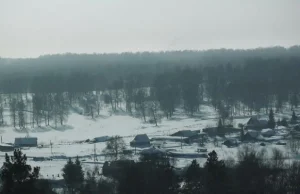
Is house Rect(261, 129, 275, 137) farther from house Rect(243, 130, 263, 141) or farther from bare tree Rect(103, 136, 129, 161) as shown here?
bare tree Rect(103, 136, 129, 161)

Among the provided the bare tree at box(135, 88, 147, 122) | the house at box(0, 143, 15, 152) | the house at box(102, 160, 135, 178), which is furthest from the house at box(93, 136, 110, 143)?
the bare tree at box(135, 88, 147, 122)

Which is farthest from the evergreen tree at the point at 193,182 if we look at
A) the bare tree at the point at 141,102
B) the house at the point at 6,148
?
the bare tree at the point at 141,102

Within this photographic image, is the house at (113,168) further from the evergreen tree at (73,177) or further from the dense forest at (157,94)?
the dense forest at (157,94)

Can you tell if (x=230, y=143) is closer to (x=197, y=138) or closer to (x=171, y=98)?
(x=197, y=138)

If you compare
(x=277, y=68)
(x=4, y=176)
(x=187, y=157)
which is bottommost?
(x=187, y=157)

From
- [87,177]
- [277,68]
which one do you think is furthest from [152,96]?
[87,177]

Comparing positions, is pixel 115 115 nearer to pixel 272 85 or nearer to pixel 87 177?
pixel 272 85
